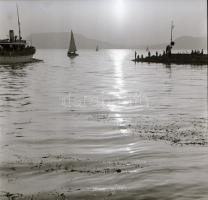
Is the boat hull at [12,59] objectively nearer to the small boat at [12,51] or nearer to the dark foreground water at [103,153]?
the small boat at [12,51]

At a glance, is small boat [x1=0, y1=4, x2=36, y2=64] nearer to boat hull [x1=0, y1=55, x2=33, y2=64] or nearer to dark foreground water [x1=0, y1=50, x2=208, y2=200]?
boat hull [x1=0, y1=55, x2=33, y2=64]

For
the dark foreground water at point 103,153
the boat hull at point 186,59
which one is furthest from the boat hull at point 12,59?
the dark foreground water at point 103,153

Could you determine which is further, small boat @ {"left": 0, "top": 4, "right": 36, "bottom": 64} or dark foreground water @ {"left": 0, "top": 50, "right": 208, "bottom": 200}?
small boat @ {"left": 0, "top": 4, "right": 36, "bottom": 64}

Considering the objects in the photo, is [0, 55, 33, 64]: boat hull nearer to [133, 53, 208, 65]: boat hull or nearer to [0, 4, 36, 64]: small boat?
[0, 4, 36, 64]: small boat

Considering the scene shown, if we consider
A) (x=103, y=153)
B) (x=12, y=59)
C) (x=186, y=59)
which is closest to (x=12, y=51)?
→ (x=12, y=59)

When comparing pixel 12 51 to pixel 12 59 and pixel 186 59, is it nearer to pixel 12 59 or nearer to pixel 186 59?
pixel 12 59

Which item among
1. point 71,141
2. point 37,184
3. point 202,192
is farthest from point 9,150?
point 202,192

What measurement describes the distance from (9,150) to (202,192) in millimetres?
6092

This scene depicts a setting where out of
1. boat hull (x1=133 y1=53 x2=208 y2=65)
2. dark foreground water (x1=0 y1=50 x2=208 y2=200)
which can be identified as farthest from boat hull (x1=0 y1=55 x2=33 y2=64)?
dark foreground water (x1=0 y1=50 x2=208 y2=200)

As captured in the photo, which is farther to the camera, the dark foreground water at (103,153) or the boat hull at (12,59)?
the boat hull at (12,59)

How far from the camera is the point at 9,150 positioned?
11.5 meters

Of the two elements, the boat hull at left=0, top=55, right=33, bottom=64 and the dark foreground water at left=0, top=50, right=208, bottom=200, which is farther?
the boat hull at left=0, top=55, right=33, bottom=64

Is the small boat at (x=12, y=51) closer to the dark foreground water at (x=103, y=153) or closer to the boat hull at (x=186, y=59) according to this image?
the boat hull at (x=186, y=59)

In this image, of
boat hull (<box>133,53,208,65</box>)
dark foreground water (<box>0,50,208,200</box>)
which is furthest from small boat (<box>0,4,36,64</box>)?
A: dark foreground water (<box>0,50,208,200</box>)
